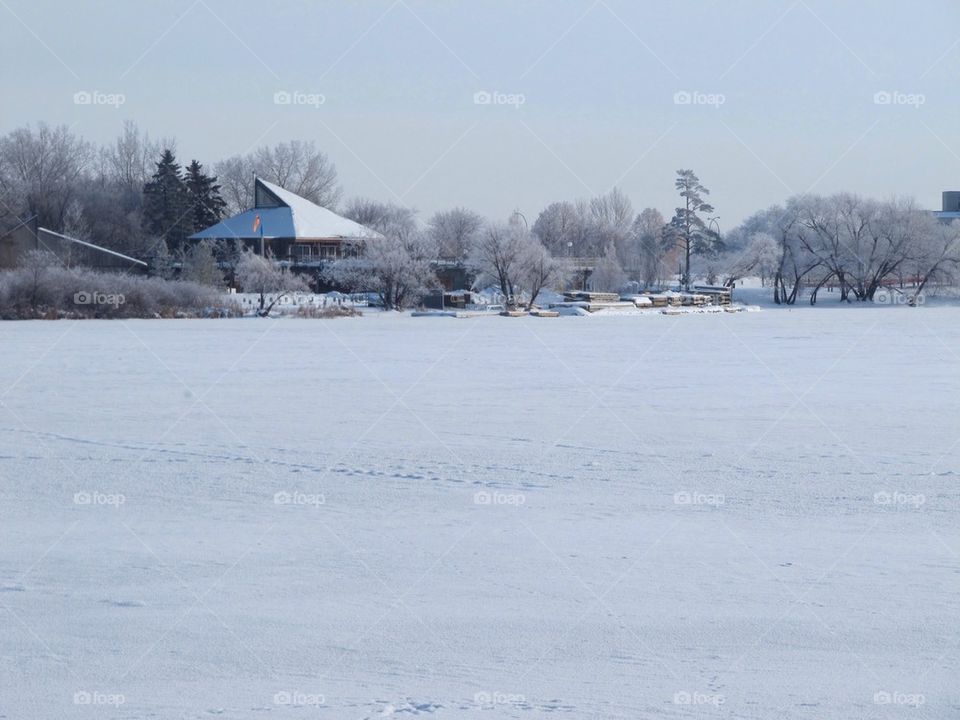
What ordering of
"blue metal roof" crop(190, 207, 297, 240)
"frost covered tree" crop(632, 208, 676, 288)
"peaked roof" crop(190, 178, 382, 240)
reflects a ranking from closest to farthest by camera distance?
1. "blue metal roof" crop(190, 207, 297, 240)
2. "peaked roof" crop(190, 178, 382, 240)
3. "frost covered tree" crop(632, 208, 676, 288)

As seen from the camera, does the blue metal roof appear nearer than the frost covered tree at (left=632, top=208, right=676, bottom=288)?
Yes

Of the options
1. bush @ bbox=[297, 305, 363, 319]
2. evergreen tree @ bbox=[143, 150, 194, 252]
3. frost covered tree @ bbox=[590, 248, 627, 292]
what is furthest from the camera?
frost covered tree @ bbox=[590, 248, 627, 292]

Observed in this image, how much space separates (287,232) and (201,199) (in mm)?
8454

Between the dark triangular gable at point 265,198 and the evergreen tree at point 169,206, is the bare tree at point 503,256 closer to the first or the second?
the dark triangular gable at point 265,198

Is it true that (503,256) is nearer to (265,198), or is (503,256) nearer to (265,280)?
(265,280)

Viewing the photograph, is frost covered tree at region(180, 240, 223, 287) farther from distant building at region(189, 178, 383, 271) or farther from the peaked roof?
the peaked roof

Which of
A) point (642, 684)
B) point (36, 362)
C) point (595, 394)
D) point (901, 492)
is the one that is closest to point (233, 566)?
point (642, 684)

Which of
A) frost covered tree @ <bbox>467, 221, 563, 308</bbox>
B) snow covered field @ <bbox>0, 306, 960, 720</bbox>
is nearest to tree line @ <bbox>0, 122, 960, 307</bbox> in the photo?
frost covered tree @ <bbox>467, 221, 563, 308</bbox>

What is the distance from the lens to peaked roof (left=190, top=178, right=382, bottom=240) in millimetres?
67062

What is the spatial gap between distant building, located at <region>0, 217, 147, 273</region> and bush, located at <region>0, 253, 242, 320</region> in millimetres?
11434

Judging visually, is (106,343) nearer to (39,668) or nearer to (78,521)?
(78,521)

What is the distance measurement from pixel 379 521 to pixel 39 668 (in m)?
3.72

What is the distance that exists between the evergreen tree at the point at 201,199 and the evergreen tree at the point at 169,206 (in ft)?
1.88

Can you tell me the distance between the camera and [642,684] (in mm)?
5824
